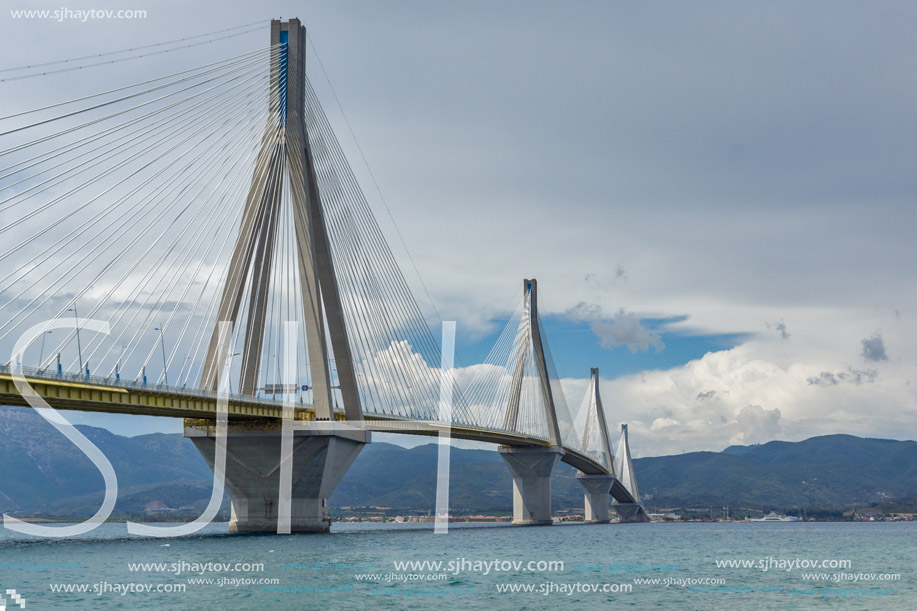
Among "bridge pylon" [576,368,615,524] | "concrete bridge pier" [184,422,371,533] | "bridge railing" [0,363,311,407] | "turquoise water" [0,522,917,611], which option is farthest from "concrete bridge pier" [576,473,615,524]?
"bridge railing" [0,363,311,407]

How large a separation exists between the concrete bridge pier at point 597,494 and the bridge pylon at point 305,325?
81.2m

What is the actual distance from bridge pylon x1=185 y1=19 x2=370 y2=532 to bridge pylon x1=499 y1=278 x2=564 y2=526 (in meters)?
43.8

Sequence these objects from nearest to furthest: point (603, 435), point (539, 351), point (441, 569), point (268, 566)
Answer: point (268, 566)
point (441, 569)
point (539, 351)
point (603, 435)

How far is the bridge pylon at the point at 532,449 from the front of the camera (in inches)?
3900

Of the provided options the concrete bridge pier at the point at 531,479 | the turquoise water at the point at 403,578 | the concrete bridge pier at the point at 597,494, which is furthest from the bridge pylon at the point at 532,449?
the turquoise water at the point at 403,578

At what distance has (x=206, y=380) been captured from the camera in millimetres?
48094

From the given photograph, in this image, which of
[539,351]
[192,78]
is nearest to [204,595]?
[192,78]

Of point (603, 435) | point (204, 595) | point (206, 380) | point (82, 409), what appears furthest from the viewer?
point (603, 435)

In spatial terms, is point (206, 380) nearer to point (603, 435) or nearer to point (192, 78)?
point (192, 78)

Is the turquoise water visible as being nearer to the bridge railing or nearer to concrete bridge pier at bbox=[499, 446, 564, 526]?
the bridge railing

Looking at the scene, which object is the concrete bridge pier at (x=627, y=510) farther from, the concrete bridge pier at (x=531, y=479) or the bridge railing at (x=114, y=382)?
the bridge railing at (x=114, y=382)

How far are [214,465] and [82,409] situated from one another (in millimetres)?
12834

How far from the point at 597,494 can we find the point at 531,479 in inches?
1386

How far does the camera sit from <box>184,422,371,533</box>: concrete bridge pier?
173 feet
